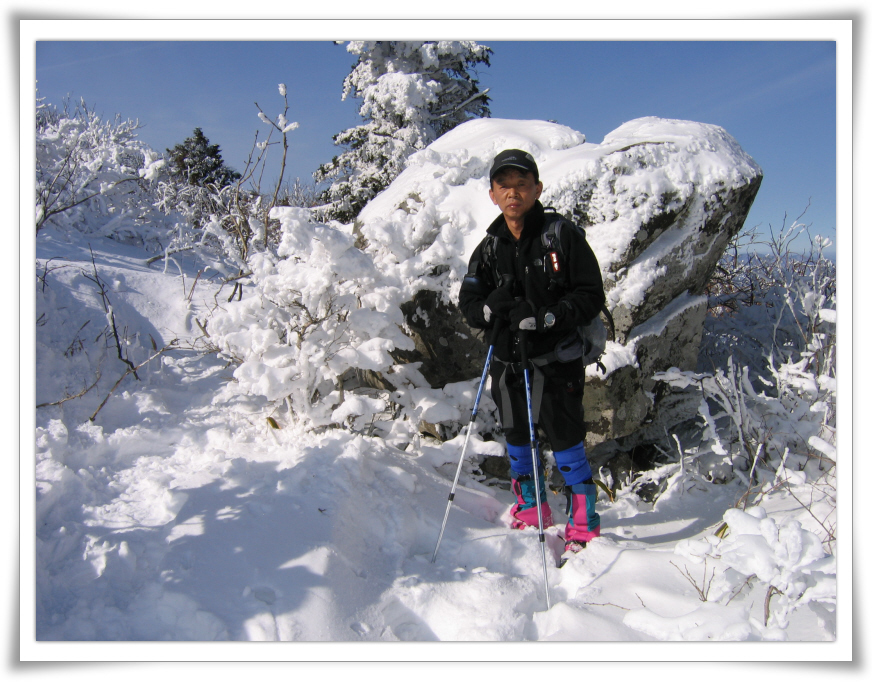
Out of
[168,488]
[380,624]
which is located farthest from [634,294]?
[168,488]

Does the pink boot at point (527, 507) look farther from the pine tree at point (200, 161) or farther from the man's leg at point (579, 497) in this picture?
the pine tree at point (200, 161)

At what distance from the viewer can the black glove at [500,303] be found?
3082 millimetres

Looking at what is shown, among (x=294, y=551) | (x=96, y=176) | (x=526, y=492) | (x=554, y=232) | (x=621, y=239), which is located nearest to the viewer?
(x=294, y=551)

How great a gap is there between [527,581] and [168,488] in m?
2.10

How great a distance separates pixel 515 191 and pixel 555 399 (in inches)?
52.6

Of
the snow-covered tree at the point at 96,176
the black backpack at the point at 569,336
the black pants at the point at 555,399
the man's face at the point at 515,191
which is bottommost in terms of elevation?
the black pants at the point at 555,399

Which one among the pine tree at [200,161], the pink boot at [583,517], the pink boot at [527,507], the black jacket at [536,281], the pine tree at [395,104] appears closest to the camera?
the black jacket at [536,281]

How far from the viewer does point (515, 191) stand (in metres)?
3.06

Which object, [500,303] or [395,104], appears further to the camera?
[395,104]

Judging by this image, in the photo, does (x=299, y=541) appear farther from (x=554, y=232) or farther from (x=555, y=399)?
(x=554, y=232)

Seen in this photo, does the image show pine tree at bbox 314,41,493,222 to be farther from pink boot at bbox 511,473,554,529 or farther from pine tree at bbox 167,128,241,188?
pink boot at bbox 511,473,554,529

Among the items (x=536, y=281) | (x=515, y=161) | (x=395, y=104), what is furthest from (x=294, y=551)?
(x=395, y=104)

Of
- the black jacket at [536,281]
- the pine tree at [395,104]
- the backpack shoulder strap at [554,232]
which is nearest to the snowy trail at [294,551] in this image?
Answer: the black jacket at [536,281]
